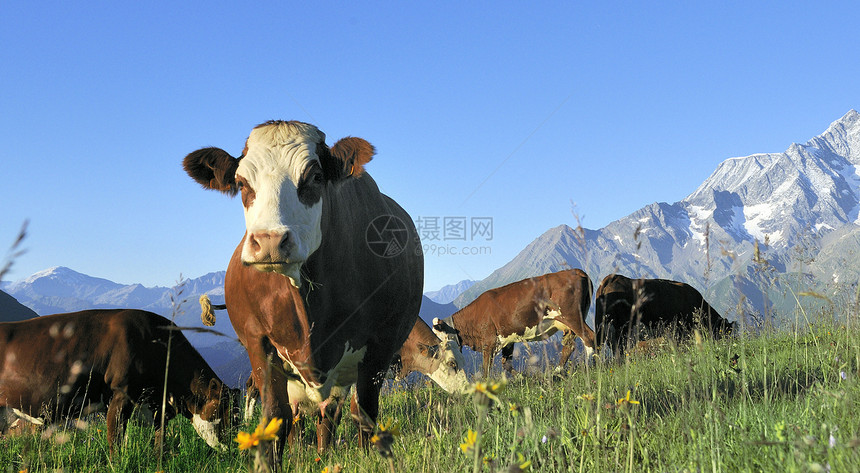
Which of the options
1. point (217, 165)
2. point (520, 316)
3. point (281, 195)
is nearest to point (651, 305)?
point (520, 316)

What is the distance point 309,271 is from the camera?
4672 mm

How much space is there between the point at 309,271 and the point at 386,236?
140 centimetres

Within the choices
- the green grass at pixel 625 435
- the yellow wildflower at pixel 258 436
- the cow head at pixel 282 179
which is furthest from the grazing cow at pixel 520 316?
the yellow wildflower at pixel 258 436

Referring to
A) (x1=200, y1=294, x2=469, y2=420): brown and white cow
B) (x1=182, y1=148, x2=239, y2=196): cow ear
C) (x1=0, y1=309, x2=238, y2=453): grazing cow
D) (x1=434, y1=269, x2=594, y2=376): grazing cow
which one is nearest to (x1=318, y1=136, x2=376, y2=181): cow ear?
(x1=182, y1=148, x2=239, y2=196): cow ear

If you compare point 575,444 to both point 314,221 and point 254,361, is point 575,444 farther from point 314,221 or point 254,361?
point 254,361

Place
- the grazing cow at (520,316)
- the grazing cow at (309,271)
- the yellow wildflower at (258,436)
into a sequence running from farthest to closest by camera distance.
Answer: the grazing cow at (520,316)
the grazing cow at (309,271)
the yellow wildflower at (258,436)

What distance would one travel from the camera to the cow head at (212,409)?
6469 mm

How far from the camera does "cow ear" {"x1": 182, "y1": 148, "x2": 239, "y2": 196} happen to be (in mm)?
4898

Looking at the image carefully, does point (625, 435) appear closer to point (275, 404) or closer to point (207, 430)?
point (275, 404)

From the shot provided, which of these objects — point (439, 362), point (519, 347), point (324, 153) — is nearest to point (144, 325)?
point (324, 153)

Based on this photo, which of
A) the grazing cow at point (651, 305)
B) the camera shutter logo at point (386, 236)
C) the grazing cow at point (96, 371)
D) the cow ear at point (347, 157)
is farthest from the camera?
the grazing cow at point (651, 305)

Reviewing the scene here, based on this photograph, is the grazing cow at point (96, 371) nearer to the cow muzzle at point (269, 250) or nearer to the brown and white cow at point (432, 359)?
the cow muzzle at point (269, 250)

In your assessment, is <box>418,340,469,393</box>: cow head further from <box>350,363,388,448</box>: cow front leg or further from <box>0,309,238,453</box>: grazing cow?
<box>350,363,388,448</box>: cow front leg

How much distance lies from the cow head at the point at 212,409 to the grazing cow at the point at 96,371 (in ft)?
0.04
